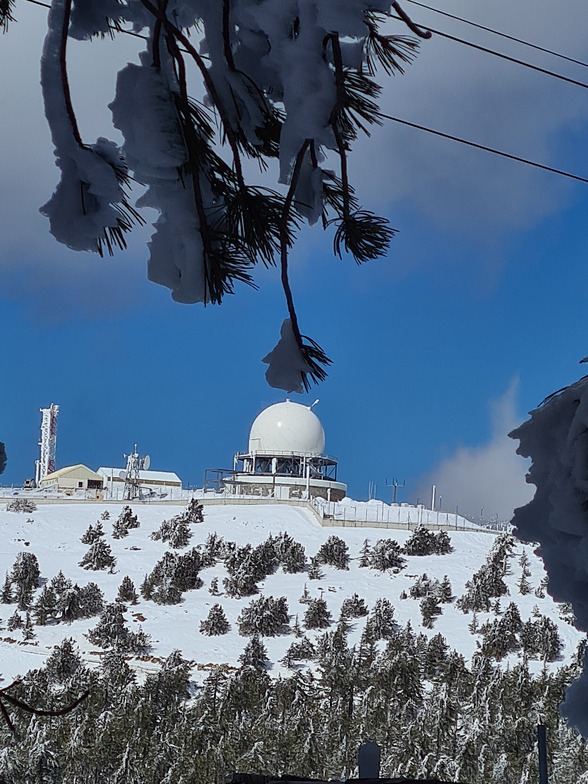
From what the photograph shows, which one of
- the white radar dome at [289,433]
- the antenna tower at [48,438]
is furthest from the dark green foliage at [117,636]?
the antenna tower at [48,438]

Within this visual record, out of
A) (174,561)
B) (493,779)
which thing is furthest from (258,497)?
(493,779)

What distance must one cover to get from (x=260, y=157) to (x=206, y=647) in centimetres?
1480

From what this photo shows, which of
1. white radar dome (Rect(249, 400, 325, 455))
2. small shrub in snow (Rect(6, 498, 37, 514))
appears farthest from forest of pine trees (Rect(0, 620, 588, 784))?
white radar dome (Rect(249, 400, 325, 455))

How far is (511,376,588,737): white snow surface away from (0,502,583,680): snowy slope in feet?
47.4

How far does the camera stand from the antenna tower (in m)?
37.1

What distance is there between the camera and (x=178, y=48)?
4.40 feet

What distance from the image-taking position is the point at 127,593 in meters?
17.4

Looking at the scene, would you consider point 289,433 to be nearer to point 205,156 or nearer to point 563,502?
point 205,156

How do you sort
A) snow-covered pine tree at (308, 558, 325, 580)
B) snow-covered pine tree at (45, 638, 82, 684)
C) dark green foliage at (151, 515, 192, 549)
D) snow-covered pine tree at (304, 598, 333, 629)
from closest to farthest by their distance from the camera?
snow-covered pine tree at (45, 638, 82, 684) < snow-covered pine tree at (304, 598, 333, 629) < snow-covered pine tree at (308, 558, 325, 580) < dark green foliage at (151, 515, 192, 549)

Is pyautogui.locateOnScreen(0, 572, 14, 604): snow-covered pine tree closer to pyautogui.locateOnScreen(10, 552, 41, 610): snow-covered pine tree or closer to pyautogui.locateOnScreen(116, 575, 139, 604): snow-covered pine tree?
pyautogui.locateOnScreen(10, 552, 41, 610): snow-covered pine tree

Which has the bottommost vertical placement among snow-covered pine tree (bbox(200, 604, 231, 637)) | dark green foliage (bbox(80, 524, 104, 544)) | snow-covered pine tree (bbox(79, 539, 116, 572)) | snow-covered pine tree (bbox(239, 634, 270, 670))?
snow-covered pine tree (bbox(239, 634, 270, 670))

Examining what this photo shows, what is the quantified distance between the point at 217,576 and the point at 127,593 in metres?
2.21

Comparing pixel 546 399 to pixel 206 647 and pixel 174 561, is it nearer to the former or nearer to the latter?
pixel 206 647

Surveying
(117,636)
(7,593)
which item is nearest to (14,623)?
(7,593)
